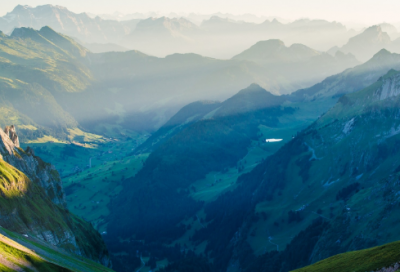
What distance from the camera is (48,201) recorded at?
611 ft

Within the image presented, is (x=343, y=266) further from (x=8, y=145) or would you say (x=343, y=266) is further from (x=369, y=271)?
(x=8, y=145)

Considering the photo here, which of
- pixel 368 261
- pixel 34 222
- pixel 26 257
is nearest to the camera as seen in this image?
pixel 368 261

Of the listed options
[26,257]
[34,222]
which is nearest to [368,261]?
[26,257]

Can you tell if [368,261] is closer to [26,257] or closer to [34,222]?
[26,257]

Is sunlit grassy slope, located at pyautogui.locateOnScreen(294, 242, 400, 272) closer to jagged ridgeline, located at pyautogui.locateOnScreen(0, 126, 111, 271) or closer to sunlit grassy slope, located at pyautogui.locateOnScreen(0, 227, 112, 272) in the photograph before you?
sunlit grassy slope, located at pyautogui.locateOnScreen(0, 227, 112, 272)

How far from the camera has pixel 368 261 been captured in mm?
97312

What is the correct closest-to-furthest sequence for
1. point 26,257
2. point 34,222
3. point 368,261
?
point 368,261, point 26,257, point 34,222

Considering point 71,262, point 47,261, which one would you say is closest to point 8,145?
point 71,262

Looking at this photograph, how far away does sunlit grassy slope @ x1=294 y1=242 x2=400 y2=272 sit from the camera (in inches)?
3531

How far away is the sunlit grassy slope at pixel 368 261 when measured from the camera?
294 ft

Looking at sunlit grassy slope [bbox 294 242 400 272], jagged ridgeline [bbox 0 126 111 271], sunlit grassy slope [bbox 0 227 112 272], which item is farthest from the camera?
jagged ridgeline [bbox 0 126 111 271]

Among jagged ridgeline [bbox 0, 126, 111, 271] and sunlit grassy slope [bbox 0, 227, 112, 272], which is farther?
jagged ridgeline [bbox 0, 126, 111, 271]

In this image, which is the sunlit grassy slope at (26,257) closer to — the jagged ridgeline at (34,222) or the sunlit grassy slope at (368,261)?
the jagged ridgeline at (34,222)

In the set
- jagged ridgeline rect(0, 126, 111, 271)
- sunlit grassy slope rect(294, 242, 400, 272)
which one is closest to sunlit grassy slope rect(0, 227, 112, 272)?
jagged ridgeline rect(0, 126, 111, 271)
